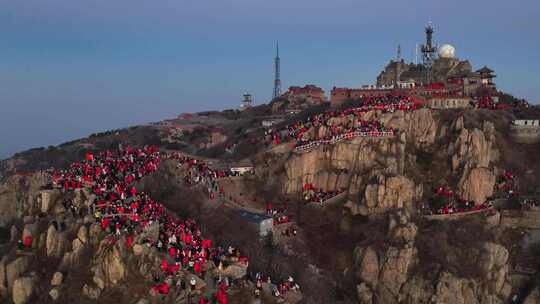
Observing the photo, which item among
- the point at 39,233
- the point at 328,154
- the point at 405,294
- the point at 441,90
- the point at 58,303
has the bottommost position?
the point at 405,294

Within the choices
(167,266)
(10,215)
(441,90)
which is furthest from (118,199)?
(441,90)

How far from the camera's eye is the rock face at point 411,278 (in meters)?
42.0

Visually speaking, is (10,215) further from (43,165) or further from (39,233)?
(43,165)

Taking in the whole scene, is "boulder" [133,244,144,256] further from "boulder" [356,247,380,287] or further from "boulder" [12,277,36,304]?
"boulder" [356,247,380,287]

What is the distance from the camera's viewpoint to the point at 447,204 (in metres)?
51.4

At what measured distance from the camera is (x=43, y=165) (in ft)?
306

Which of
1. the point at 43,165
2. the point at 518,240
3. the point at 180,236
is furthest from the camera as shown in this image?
the point at 43,165

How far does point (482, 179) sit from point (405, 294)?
16.3 m

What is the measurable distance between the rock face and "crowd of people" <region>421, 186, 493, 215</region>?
4.89 meters

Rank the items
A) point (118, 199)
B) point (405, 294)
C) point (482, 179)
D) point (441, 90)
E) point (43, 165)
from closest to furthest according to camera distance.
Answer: point (118, 199) < point (405, 294) < point (482, 179) < point (441, 90) < point (43, 165)

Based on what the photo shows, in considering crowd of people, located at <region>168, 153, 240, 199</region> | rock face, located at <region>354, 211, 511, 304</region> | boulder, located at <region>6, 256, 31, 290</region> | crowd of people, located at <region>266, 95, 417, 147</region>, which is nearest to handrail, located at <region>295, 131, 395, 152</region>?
crowd of people, located at <region>266, 95, 417, 147</region>

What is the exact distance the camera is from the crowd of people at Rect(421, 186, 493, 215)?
164 ft

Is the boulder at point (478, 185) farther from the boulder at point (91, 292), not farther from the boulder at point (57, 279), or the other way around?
the boulder at point (57, 279)

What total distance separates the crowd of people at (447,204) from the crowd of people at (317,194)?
7.90 meters
